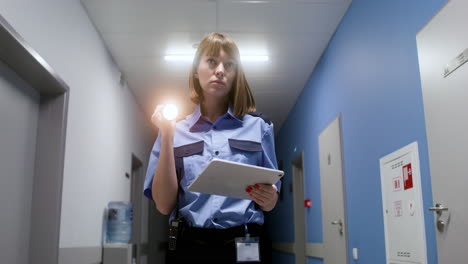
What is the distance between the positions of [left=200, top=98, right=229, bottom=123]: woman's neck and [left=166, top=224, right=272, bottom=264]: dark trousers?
335 mm

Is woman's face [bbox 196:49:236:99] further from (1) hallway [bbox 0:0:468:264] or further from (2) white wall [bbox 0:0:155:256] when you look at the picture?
(2) white wall [bbox 0:0:155:256]

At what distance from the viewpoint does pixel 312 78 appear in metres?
4.98

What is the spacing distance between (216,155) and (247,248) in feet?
0.86

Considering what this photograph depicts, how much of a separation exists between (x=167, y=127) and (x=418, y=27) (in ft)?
5.16

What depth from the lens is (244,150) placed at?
1292 millimetres

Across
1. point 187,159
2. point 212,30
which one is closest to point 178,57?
point 212,30

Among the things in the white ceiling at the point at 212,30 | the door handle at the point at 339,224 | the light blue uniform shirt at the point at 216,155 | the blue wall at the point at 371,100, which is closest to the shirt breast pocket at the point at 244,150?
the light blue uniform shirt at the point at 216,155

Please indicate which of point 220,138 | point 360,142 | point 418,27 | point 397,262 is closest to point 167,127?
point 220,138

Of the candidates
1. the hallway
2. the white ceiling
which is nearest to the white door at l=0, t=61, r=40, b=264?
the hallway

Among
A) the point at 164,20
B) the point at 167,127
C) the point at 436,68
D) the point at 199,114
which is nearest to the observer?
the point at 167,127

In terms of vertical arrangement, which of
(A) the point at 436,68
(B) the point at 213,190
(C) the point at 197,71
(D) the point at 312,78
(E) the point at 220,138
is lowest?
(B) the point at 213,190

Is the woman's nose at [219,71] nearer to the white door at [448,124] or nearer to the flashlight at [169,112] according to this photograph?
the flashlight at [169,112]

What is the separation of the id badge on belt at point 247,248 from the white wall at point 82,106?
1710mm

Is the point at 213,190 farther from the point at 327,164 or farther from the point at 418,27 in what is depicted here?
the point at 327,164
